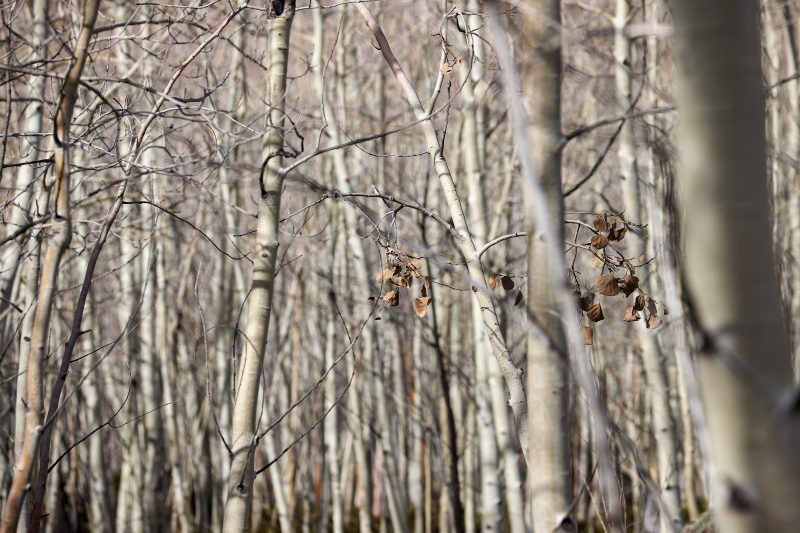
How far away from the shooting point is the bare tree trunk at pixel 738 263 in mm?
896

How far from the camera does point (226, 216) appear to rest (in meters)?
7.70

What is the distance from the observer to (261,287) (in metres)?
3.17

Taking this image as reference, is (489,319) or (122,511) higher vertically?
(489,319)

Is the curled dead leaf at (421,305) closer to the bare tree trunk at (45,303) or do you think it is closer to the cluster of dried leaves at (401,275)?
the cluster of dried leaves at (401,275)

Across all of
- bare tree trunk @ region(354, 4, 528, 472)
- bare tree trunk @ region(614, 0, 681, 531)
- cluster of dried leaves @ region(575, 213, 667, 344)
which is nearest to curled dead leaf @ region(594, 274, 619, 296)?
cluster of dried leaves @ region(575, 213, 667, 344)

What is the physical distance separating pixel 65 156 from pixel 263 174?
96 centimetres

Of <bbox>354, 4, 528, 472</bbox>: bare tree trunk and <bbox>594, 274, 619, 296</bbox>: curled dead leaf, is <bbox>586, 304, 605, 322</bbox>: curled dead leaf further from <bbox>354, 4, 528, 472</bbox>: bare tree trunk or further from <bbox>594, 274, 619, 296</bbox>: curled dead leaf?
<bbox>354, 4, 528, 472</bbox>: bare tree trunk

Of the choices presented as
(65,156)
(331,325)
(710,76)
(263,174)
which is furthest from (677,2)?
(331,325)

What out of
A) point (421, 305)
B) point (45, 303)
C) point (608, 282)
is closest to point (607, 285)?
point (608, 282)

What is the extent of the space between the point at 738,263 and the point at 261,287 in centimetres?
244

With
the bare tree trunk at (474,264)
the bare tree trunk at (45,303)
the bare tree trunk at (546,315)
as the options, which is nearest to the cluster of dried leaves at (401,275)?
the bare tree trunk at (474,264)

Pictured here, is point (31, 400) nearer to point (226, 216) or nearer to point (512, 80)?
point (512, 80)

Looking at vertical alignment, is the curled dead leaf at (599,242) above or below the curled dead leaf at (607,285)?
above

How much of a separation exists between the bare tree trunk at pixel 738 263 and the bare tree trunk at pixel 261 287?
219 cm
